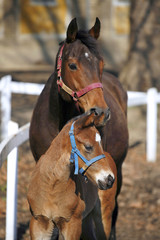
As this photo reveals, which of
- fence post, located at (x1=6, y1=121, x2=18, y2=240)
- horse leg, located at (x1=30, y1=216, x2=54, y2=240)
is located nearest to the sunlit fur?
horse leg, located at (x1=30, y1=216, x2=54, y2=240)

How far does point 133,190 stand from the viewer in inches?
334

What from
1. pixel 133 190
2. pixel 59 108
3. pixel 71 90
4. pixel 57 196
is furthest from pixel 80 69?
pixel 133 190

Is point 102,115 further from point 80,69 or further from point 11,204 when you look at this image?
point 11,204

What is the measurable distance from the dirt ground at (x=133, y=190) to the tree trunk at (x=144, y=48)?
44.1 inches

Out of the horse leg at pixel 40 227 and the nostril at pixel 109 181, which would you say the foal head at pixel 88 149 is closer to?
the nostril at pixel 109 181

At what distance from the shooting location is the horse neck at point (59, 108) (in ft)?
17.2

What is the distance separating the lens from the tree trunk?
12898 millimetres

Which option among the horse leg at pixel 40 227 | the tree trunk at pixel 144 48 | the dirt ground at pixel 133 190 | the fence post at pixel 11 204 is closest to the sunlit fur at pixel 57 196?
the horse leg at pixel 40 227

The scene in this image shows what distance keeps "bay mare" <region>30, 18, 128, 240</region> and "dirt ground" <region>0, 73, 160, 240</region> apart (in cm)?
137

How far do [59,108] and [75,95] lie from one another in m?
0.43

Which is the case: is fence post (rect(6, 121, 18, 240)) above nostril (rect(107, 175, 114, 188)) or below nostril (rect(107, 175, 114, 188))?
below

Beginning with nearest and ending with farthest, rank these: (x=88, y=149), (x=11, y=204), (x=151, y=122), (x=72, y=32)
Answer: (x=88, y=149)
(x=72, y=32)
(x=11, y=204)
(x=151, y=122)

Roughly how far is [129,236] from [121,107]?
1.70 metres

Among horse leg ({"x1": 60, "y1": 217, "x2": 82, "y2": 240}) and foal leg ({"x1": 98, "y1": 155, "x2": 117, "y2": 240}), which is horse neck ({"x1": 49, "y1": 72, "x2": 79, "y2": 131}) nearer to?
foal leg ({"x1": 98, "y1": 155, "x2": 117, "y2": 240})
